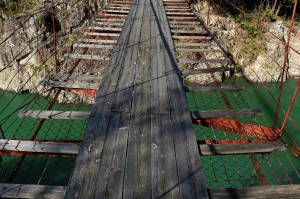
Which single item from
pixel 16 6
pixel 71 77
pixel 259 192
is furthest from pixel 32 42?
pixel 259 192

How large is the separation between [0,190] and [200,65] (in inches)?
501

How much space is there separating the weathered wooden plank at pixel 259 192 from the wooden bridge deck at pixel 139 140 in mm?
177

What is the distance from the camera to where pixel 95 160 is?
2.82 meters

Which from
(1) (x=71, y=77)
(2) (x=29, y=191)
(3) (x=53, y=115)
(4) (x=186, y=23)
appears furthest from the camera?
(4) (x=186, y=23)

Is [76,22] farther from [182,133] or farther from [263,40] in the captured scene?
[182,133]

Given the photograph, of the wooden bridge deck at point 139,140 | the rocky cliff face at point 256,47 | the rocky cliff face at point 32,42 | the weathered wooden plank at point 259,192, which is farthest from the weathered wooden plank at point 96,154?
the rocky cliff face at point 256,47

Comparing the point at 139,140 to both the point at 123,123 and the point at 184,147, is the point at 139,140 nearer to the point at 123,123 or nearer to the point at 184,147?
the point at 123,123

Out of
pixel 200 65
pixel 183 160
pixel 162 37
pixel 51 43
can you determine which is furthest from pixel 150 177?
pixel 51 43

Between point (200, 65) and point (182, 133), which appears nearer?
point (182, 133)

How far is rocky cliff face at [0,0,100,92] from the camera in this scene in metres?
12.9

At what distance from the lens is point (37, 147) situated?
2.99 meters

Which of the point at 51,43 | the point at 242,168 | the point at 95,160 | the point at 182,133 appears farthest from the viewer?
the point at 51,43

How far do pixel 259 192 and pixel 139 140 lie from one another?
1522 mm

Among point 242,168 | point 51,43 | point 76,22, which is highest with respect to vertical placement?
point 76,22
